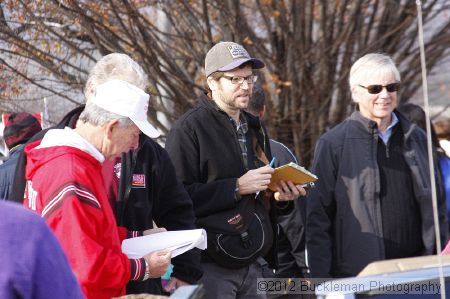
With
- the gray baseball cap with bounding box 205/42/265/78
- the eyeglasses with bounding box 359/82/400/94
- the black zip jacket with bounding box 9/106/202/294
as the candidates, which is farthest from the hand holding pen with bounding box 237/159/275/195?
the eyeglasses with bounding box 359/82/400/94

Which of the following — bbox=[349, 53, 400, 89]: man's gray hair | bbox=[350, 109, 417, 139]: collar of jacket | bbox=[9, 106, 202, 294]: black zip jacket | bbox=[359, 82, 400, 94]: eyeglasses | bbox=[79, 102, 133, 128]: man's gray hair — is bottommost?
bbox=[9, 106, 202, 294]: black zip jacket

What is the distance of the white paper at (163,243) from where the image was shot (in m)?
3.78

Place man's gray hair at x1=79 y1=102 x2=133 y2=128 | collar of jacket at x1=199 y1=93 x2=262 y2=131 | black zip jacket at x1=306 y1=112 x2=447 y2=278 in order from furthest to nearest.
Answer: black zip jacket at x1=306 y1=112 x2=447 y2=278 < collar of jacket at x1=199 y1=93 x2=262 y2=131 < man's gray hair at x1=79 y1=102 x2=133 y2=128

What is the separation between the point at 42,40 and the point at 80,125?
12.5ft

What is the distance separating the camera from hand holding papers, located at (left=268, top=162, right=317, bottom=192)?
14.8 feet

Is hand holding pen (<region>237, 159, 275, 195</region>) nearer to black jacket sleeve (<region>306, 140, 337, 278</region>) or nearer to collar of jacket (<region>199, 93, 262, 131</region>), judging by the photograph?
collar of jacket (<region>199, 93, 262, 131</region>)

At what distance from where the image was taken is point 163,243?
381cm

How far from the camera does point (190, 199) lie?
4.29 m

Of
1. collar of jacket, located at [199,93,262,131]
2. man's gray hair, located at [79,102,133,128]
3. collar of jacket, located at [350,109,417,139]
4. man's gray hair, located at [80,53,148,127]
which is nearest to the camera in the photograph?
man's gray hair, located at [79,102,133,128]

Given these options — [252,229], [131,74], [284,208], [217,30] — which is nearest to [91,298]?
[131,74]

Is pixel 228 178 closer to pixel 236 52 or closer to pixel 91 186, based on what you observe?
pixel 236 52

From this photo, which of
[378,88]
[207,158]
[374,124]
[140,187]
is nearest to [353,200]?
[374,124]

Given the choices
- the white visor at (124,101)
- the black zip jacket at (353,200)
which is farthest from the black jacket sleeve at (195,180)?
the white visor at (124,101)

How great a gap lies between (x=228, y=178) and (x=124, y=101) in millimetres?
1200
